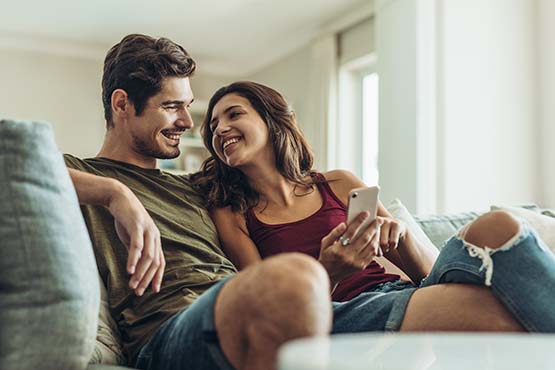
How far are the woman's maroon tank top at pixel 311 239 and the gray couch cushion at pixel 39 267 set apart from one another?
713mm

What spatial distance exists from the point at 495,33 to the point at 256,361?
13.0 feet

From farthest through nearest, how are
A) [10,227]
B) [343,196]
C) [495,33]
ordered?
[495,33] → [343,196] → [10,227]

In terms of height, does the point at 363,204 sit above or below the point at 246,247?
above

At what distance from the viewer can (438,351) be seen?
78 cm

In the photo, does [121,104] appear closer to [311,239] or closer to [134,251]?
[311,239]

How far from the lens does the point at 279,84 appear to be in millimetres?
6875

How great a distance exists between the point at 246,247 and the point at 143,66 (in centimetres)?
58

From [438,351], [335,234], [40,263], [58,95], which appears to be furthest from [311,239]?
[58,95]

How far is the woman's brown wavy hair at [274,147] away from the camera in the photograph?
193 cm

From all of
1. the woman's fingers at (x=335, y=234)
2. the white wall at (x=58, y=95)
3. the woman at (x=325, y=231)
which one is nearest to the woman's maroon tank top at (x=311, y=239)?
the woman at (x=325, y=231)

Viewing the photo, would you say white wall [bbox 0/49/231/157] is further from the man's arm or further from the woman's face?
the man's arm

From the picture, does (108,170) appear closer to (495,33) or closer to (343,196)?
(343,196)

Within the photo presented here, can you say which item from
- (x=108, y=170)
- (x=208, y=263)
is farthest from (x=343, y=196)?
(x=108, y=170)

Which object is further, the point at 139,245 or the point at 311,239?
the point at 311,239
